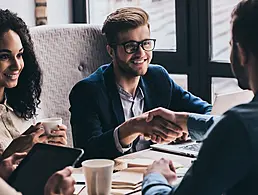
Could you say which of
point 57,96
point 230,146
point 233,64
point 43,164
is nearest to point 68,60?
point 57,96

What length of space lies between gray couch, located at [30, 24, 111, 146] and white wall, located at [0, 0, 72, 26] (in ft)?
1.96

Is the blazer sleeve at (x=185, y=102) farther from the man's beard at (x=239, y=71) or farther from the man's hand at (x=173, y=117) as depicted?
the man's beard at (x=239, y=71)

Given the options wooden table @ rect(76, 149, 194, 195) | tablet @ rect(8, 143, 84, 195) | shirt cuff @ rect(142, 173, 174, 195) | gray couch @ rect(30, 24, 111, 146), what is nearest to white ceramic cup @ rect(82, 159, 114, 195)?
tablet @ rect(8, 143, 84, 195)

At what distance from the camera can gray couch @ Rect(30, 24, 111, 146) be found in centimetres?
303

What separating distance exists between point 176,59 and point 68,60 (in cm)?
71

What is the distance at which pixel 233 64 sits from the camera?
1403mm

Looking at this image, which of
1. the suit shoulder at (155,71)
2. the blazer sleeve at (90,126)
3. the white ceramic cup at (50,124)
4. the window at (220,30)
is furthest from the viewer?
the window at (220,30)

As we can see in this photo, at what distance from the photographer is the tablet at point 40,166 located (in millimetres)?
1625

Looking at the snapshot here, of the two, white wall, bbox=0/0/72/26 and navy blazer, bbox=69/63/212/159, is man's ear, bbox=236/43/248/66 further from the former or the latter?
white wall, bbox=0/0/72/26

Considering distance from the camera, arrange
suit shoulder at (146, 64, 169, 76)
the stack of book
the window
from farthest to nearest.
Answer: the window → suit shoulder at (146, 64, 169, 76) → the stack of book

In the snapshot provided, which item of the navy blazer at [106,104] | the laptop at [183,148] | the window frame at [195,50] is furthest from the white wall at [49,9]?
the laptop at [183,148]

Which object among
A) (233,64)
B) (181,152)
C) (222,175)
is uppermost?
(233,64)

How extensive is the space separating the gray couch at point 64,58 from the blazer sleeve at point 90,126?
488 millimetres

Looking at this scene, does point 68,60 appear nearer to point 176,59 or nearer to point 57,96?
point 57,96
